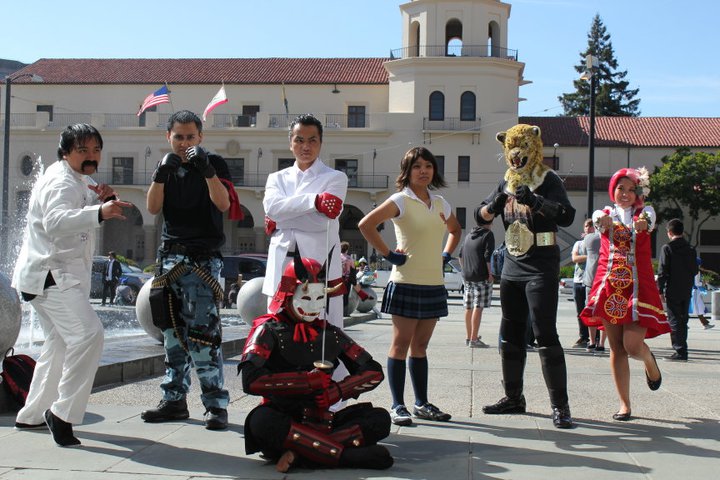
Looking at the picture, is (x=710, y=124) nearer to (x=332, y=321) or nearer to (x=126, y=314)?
(x=126, y=314)

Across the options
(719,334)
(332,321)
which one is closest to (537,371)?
(332,321)

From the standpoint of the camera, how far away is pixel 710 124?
6662 centimetres

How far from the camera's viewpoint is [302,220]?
222 inches

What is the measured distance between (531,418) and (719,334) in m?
11.5

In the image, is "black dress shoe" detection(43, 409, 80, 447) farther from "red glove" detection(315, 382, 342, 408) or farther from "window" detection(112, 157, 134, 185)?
"window" detection(112, 157, 134, 185)

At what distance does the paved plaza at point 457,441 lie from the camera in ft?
15.8

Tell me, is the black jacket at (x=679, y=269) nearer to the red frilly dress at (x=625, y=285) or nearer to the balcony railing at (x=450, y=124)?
the red frilly dress at (x=625, y=285)

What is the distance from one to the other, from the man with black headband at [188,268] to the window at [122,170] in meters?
57.4

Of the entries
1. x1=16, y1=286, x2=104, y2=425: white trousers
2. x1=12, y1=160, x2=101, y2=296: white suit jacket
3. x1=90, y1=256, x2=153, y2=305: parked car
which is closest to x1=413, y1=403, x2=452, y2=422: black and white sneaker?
x1=16, y1=286, x2=104, y2=425: white trousers

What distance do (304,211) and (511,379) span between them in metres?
2.32

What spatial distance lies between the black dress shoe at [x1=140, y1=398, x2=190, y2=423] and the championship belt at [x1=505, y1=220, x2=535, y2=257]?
2.63 m

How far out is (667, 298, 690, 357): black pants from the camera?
11.2 metres

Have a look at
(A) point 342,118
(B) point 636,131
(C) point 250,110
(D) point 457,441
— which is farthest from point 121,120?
(D) point 457,441

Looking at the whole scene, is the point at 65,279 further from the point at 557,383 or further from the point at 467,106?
the point at 467,106
